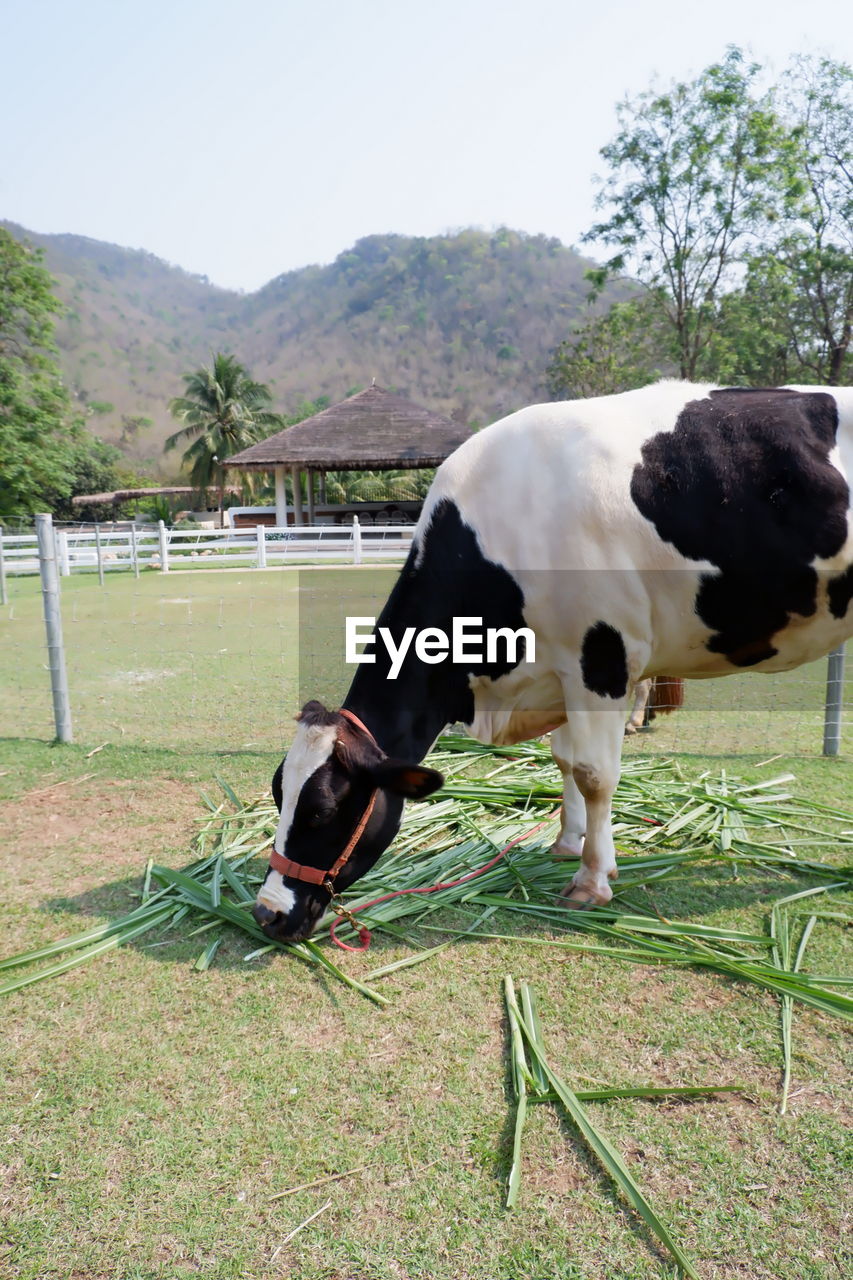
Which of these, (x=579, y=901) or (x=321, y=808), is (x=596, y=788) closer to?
(x=579, y=901)

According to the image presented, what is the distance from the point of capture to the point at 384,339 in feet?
483

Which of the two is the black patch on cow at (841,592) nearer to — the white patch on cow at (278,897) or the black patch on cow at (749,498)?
the black patch on cow at (749,498)

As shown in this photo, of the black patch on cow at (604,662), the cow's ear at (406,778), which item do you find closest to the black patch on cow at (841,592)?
the black patch on cow at (604,662)

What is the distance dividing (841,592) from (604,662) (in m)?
0.99

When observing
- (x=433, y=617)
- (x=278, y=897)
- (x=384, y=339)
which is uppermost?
(x=384, y=339)

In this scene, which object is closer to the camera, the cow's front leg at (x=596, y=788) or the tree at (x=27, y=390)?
the cow's front leg at (x=596, y=788)

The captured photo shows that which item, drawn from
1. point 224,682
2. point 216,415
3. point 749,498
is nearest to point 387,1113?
point 749,498

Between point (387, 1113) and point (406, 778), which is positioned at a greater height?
point (406, 778)

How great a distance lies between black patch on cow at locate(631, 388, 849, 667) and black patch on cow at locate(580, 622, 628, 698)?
0.40m

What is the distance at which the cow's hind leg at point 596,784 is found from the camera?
134 inches

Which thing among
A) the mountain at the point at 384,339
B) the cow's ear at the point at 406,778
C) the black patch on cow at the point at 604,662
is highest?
the mountain at the point at 384,339

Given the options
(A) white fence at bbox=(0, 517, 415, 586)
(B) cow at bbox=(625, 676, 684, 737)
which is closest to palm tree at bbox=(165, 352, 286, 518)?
(A) white fence at bbox=(0, 517, 415, 586)

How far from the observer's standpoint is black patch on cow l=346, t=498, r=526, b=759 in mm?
3375

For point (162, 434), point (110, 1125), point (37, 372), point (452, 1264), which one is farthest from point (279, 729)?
point (162, 434)
